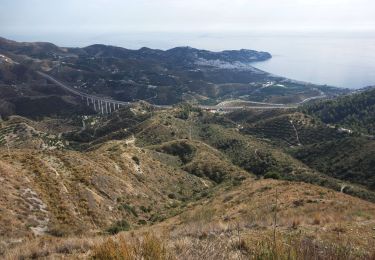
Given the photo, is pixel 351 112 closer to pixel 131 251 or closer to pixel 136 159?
pixel 136 159

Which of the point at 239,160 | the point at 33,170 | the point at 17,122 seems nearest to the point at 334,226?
the point at 33,170

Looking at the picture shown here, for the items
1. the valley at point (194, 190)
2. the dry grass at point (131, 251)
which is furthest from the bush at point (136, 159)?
the dry grass at point (131, 251)

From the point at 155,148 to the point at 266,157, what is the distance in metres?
17.5

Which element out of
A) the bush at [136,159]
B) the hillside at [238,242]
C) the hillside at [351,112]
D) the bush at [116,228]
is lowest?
the hillside at [351,112]

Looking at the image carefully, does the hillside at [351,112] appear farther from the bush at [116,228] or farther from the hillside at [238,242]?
the hillside at [238,242]

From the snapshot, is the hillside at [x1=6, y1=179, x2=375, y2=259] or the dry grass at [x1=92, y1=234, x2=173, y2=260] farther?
the hillside at [x1=6, y1=179, x2=375, y2=259]

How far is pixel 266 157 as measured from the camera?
6100 centimetres

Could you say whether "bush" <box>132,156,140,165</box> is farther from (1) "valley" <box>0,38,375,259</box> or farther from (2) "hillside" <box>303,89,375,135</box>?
(2) "hillside" <box>303,89,375,135</box>

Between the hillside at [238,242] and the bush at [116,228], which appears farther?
the bush at [116,228]

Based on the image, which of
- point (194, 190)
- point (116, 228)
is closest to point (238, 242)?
point (116, 228)

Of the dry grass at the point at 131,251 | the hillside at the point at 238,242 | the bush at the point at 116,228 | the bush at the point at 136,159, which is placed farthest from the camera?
the bush at the point at 136,159

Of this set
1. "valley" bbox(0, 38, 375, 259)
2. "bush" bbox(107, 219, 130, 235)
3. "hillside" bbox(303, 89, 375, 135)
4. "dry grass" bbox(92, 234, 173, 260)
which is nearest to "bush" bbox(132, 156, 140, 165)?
"valley" bbox(0, 38, 375, 259)

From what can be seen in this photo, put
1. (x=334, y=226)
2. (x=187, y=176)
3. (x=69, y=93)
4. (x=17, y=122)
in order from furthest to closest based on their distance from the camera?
(x=69, y=93) < (x=17, y=122) < (x=187, y=176) < (x=334, y=226)

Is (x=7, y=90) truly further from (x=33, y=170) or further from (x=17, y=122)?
(x=33, y=170)
